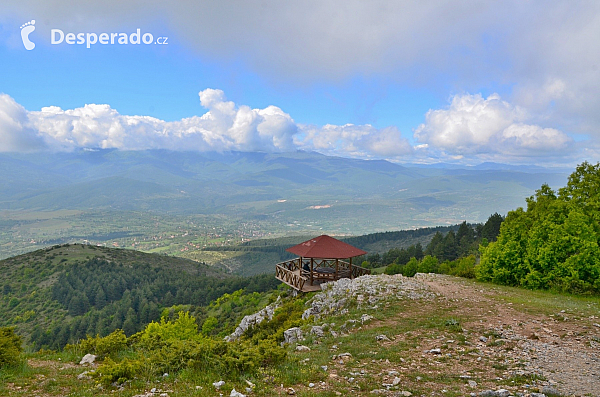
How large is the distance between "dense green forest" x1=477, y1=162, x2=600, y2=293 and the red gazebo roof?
437 inches

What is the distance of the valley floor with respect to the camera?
23.8 feet

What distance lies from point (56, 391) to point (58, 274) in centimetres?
10759

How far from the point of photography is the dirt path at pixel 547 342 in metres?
7.64

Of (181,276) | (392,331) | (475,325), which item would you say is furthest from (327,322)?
(181,276)

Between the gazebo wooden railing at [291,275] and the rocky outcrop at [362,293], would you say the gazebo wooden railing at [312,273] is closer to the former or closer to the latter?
the gazebo wooden railing at [291,275]

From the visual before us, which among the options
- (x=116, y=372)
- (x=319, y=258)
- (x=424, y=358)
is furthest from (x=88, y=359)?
(x=319, y=258)

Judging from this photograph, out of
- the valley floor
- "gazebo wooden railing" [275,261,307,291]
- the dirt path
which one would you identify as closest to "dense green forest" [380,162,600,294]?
the valley floor

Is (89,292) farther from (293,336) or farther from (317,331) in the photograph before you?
(317,331)

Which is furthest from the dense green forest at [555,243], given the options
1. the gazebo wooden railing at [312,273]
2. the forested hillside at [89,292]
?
the forested hillside at [89,292]

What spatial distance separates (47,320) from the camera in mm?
70062

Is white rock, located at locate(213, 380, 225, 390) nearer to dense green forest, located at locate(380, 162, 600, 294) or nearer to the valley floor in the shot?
the valley floor

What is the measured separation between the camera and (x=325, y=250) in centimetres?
2420

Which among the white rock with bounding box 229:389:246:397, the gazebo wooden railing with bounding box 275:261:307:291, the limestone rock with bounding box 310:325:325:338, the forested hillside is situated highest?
the white rock with bounding box 229:389:246:397

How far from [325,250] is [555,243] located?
52.6 feet
